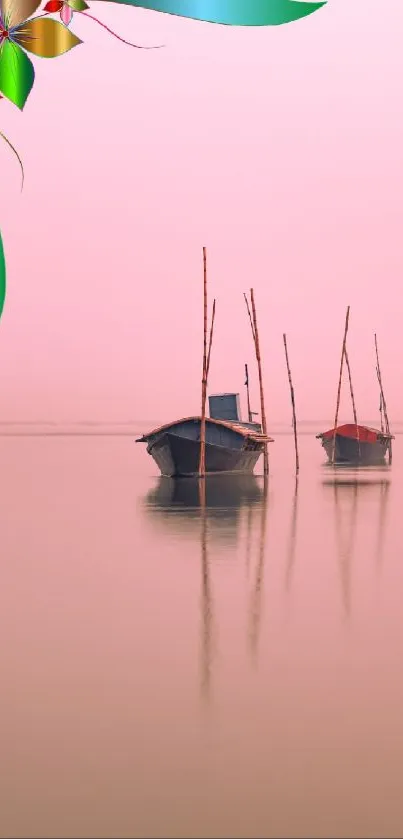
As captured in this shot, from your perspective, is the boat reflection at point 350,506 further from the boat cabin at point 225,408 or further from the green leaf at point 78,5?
the green leaf at point 78,5

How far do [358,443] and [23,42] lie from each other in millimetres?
49245

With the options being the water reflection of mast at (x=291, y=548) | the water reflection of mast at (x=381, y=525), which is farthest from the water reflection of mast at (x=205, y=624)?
the water reflection of mast at (x=381, y=525)

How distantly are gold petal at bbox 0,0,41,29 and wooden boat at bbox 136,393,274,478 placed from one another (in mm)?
32200

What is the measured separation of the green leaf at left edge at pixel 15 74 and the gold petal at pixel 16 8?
1.8 inches

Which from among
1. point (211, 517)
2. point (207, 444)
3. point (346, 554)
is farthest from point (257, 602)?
point (207, 444)

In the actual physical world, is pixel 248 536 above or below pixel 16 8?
below

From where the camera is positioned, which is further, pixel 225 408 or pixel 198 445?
pixel 225 408

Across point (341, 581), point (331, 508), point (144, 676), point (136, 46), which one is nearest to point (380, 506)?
point (331, 508)

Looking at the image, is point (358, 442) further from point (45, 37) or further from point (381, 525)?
point (45, 37)

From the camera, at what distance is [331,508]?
1027 inches

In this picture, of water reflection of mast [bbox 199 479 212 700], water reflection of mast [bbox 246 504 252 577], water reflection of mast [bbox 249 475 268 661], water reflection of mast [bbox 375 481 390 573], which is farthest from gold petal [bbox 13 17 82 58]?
water reflection of mast [bbox 375 481 390 573]

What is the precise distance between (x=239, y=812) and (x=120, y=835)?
63cm

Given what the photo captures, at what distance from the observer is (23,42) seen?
69.3 inches

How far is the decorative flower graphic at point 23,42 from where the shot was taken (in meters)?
1.71
